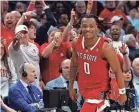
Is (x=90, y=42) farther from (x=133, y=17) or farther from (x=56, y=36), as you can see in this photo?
(x=133, y=17)

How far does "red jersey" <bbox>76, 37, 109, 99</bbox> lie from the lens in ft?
22.5

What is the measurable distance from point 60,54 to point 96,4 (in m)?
3.40

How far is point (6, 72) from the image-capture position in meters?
8.98

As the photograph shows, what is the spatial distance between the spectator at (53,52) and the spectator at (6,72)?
0.73 meters

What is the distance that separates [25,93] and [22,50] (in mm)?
1216

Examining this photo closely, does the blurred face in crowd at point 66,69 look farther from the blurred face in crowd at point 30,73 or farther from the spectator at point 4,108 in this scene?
the spectator at point 4,108

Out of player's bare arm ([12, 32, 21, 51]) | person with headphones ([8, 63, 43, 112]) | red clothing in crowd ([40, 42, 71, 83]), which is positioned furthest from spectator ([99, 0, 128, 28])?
person with headphones ([8, 63, 43, 112])

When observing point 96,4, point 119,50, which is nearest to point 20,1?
point 96,4

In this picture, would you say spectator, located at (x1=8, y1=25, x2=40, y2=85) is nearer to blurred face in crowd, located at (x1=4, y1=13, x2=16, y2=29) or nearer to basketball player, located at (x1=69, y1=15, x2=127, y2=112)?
blurred face in crowd, located at (x1=4, y1=13, x2=16, y2=29)

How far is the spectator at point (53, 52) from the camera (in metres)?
9.47

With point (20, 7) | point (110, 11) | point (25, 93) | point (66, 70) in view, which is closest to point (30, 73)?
point (25, 93)

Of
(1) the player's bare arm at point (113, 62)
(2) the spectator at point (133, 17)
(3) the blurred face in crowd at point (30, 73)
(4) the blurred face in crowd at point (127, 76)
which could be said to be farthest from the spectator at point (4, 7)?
(1) the player's bare arm at point (113, 62)

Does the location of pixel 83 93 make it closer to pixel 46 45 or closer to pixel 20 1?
pixel 46 45

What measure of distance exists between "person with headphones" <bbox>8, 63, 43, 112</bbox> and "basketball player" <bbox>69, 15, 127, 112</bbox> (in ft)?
4.32
